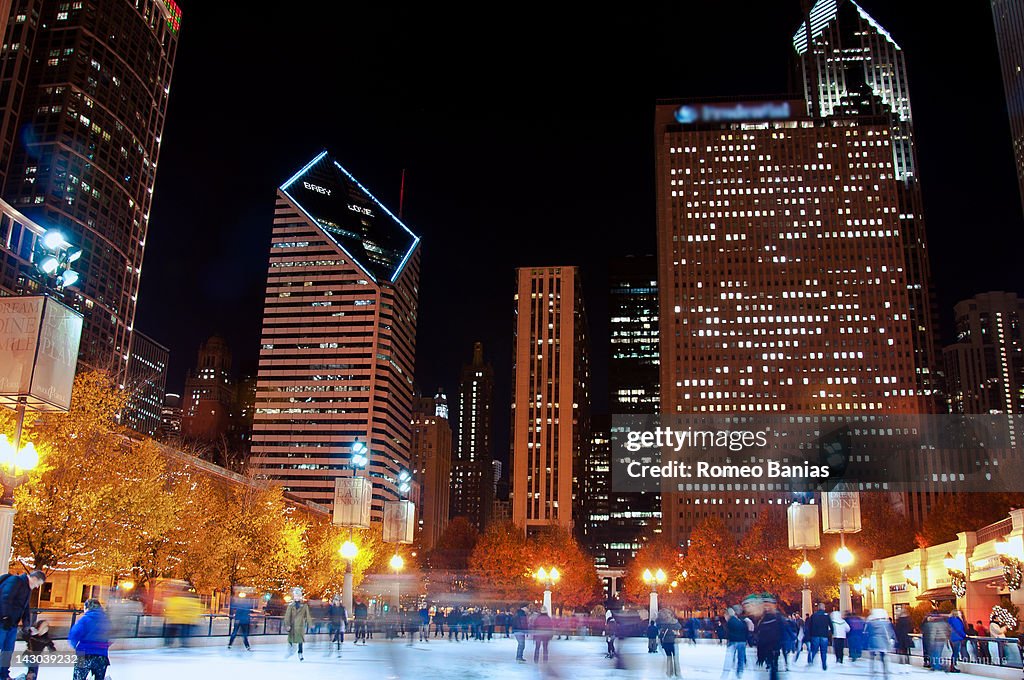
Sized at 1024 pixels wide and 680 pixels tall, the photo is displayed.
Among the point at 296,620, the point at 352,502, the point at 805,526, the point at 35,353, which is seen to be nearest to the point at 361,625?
the point at 352,502

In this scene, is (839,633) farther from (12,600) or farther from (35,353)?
(12,600)

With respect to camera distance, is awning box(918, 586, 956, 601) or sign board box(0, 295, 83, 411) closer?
sign board box(0, 295, 83, 411)

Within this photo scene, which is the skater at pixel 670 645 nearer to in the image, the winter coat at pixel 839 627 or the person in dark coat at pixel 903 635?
the person in dark coat at pixel 903 635

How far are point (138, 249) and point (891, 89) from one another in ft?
518

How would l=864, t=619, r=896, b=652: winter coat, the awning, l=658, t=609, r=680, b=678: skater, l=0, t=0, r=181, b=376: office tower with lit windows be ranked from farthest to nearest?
1. l=0, t=0, r=181, b=376: office tower with lit windows
2. the awning
3. l=658, t=609, r=680, b=678: skater
4. l=864, t=619, r=896, b=652: winter coat

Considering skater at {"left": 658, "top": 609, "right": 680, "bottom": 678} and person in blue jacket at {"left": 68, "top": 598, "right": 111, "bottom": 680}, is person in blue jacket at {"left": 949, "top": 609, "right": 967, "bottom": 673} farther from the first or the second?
person in blue jacket at {"left": 68, "top": 598, "right": 111, "bottom": 680}

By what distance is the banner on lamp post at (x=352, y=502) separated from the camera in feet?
111

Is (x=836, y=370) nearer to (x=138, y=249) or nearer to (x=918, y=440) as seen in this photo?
(x=918, y=440)

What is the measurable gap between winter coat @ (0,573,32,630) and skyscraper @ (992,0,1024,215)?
106825mm

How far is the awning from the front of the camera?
→ 41.8 m

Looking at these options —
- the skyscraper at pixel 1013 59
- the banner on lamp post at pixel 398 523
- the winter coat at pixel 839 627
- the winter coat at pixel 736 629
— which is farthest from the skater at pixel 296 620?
the skyscraper at pixel 1013 59

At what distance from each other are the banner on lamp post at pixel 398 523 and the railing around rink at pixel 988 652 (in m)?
20.2

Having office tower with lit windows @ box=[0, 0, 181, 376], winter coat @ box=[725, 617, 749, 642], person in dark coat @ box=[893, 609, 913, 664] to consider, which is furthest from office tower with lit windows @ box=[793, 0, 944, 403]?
winter coat @ box=[725, 617, 749, 642]

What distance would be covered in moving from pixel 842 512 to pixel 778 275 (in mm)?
135656
